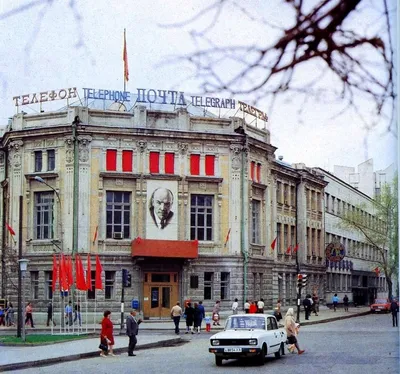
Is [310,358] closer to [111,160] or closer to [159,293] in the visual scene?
[159,293]

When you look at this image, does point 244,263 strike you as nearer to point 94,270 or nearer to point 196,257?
point 196,257

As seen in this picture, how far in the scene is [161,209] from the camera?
10.5m

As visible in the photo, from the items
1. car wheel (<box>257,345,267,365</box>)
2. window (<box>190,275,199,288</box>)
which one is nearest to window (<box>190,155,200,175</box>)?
window (<box>190,275,199,288</box>)

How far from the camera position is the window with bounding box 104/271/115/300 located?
956 cm

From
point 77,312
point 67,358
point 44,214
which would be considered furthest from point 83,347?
point 44,214

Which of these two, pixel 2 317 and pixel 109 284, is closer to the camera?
pixel 109 284

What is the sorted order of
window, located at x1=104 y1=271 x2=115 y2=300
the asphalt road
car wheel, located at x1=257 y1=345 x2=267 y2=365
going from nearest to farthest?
the asphalt road, window, located at x1=104 y1=271 x2=115 y2=300, car wheel, located at x1=257 y1=345 x2=267 y2=365

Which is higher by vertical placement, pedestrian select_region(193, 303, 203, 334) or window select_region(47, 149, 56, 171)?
window select_region(47, 149, 56, 171)

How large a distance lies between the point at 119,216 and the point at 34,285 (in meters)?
1.75

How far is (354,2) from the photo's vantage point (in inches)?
249

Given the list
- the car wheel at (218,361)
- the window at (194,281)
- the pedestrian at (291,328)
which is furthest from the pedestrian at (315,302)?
the window at (194,281)

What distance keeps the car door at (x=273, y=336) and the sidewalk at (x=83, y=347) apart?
0.33 meters

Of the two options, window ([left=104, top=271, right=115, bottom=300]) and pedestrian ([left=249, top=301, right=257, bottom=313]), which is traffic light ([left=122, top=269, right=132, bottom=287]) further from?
pedestrian ([left=249, top=301, right=257, bottom=313])

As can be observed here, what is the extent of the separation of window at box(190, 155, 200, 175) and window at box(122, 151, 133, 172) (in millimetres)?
730
